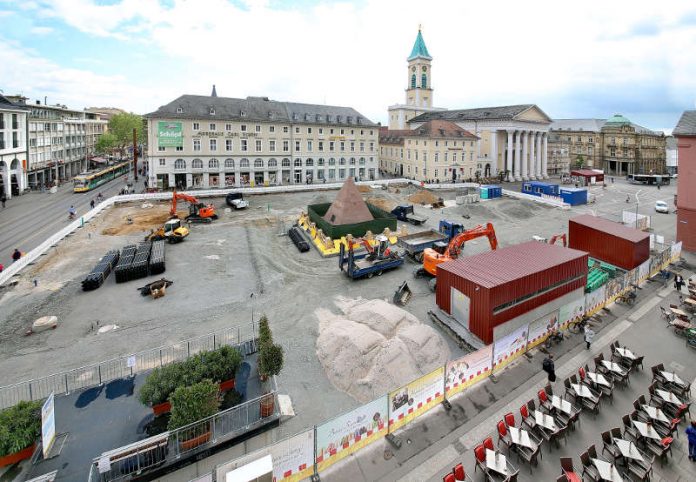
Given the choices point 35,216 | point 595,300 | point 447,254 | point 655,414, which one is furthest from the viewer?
point 35,216

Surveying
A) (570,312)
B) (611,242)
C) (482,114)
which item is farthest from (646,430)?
(482,114)

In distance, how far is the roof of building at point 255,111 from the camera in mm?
65800

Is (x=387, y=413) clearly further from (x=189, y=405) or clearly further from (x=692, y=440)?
(x=692, y=440)

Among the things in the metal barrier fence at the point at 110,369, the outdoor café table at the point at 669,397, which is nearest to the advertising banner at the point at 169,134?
the metal barrier fence at the point at 110,369

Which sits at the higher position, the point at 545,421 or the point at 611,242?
the point at 611,242

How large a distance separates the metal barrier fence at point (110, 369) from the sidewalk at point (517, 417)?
10322mm

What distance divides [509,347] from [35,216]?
58696mm

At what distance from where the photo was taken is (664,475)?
40.1 feet

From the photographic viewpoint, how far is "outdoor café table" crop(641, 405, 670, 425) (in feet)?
44.5

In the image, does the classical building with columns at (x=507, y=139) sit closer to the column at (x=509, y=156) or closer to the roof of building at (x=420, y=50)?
the column at (x=509, y=156)

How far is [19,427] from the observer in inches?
488

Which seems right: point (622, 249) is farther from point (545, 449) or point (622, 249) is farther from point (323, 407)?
point (323, 407)

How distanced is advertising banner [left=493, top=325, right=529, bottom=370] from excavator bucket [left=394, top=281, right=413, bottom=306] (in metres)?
8.31

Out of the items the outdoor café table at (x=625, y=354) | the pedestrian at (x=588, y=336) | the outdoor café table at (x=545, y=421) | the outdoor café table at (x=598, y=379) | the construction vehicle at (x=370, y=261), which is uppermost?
the construction vehicle at (x=370, y=261)
